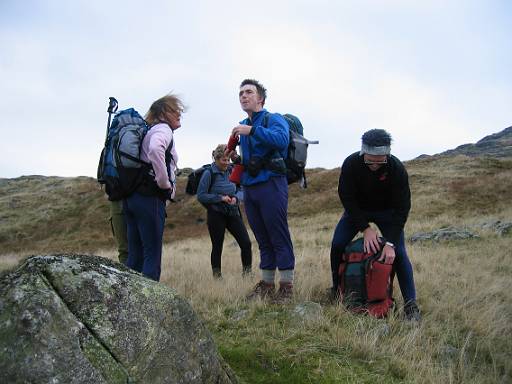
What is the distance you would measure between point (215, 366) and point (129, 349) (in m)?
0.59

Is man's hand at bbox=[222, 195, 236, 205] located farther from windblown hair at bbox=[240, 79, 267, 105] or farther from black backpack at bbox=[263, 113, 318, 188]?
windblown hair at bbox=[240, 79, 267, 105]

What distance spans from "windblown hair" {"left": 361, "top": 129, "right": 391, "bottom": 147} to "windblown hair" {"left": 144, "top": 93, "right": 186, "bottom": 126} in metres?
2.01

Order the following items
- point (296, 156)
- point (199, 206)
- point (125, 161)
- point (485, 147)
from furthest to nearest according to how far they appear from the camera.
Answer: point (485, 147) < point (199, 206) < point (296, 156) < point (125, 161)

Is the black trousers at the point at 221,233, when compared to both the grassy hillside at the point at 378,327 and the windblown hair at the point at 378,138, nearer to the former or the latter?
the grassy hillside at the point at 378,327

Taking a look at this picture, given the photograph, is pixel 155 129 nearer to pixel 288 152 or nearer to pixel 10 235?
pixel 288 152

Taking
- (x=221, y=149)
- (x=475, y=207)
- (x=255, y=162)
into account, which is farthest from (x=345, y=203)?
(x=475, y=207)

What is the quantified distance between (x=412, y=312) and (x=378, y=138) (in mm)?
1765

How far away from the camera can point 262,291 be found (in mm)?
4863

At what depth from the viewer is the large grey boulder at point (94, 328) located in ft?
5.68

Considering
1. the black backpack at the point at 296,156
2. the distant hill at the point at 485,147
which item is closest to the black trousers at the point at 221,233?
the black backpack at the point at 296,156

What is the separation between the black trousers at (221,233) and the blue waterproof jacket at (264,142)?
1.69m

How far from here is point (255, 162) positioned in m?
4.68

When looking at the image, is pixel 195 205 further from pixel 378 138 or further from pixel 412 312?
pixel 378 138

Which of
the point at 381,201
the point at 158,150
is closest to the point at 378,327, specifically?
the point at 381,201
